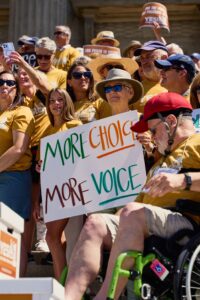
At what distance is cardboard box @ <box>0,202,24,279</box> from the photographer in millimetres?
3758

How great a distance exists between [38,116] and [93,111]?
19.8 inches

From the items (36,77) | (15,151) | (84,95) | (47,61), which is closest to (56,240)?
(15,151)

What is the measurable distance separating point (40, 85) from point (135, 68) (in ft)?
2.92

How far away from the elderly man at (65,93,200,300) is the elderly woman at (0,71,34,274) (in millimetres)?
1735

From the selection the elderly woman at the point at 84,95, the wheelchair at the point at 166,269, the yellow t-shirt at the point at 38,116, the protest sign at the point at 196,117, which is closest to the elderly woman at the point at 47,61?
the yellow t-shirt at the point at 38,116

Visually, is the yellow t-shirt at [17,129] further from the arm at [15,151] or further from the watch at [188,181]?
the watch at [188,181]

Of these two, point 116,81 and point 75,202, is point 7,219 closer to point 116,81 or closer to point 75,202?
point 75,202

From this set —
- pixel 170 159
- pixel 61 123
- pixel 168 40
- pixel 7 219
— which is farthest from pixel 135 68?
pixel 168 40

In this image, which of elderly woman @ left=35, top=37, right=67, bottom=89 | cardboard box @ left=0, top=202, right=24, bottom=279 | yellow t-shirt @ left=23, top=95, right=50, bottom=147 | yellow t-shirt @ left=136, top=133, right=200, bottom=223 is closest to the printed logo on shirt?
yellow t-shirt @ left=23, top=95, right=50, bottom=147

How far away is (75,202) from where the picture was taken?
6.17m

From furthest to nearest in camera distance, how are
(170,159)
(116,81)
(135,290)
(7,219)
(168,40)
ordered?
1. (168,40)
2. (116,81)
3. (170,159)
4. (135,290)
5. (7,219)

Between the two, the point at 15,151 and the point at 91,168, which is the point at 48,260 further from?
the point at 91,168

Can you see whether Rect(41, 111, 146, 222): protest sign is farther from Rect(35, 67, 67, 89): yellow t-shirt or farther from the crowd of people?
Rect(35, 67, 67, 89): yellow t-shirt

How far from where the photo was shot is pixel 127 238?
4645 mm
